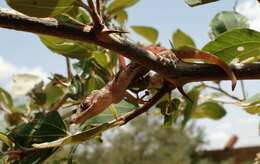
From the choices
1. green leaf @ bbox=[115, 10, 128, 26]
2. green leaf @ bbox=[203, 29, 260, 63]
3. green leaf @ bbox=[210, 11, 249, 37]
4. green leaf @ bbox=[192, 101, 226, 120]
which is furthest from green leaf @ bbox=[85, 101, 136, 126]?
green leaf @ bbox=[192, 101, 226, 120]

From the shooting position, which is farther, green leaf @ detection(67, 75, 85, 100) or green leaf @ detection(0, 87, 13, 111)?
green leaf @ detection(0, 87, 13, 111)

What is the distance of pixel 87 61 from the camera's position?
39.2 inches

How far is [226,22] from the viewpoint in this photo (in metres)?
0.91

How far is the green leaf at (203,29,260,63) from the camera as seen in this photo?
65cm

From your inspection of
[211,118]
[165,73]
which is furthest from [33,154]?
[211,118]

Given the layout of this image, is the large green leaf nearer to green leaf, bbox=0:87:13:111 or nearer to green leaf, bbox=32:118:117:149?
green leaf, bbox=32:118:117:149

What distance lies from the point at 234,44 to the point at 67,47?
355 millimetres

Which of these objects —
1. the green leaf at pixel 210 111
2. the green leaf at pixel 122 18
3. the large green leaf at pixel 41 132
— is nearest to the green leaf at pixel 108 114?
the large green leaf at pixel 41 132

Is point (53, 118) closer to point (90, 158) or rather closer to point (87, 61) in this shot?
point (87, 61)

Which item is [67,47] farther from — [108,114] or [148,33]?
[148,33]

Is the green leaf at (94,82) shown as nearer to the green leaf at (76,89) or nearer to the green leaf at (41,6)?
the green leaf at (76,89)

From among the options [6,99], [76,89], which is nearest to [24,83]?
[6,99]

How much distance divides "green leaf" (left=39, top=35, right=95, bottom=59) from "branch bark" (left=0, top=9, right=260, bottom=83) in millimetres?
387

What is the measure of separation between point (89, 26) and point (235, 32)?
0.23 metres
